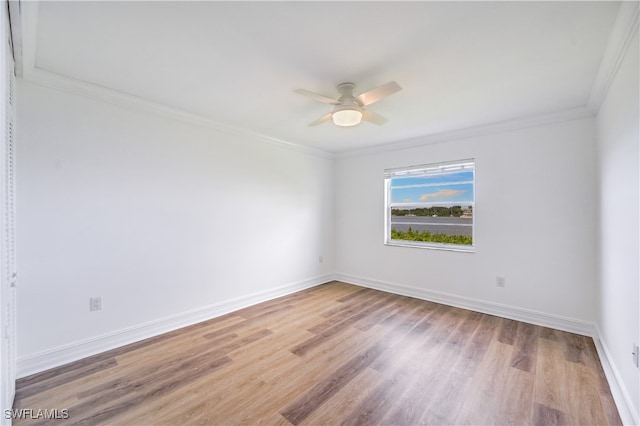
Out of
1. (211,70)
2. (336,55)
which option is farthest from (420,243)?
(211,70)

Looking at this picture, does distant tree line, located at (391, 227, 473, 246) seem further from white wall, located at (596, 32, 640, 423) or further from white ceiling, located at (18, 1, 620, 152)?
white ceiling, located at (18, 1, 620, 152)

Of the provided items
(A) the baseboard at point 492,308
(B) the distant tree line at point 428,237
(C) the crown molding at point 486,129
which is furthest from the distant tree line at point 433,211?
(A) the baseboard at point 492,308

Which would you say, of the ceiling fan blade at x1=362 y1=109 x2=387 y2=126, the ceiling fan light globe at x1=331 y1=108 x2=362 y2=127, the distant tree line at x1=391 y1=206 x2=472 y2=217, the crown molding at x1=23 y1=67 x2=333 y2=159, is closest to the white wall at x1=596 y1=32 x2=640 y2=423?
the distant tree line at x1=391 y1=206 x2=472 y2=217

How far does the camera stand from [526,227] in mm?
3232

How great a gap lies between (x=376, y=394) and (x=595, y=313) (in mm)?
2601

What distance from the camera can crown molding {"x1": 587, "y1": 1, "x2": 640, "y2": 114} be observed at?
148cm

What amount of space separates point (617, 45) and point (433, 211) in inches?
102

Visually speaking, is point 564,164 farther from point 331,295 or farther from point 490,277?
Result: point 331,295

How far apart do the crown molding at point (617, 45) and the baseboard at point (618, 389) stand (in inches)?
85.3

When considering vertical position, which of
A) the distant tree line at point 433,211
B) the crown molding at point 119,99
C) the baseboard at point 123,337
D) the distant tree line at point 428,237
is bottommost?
the baseboard at point 123,337

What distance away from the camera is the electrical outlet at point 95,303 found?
→ 97.0 inches

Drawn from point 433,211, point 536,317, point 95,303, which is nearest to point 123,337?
point 95,303

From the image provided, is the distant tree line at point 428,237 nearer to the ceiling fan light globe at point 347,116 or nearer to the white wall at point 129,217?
the white wall at point 129,217

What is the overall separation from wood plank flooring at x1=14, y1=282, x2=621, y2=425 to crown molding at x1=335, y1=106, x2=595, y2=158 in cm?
229
